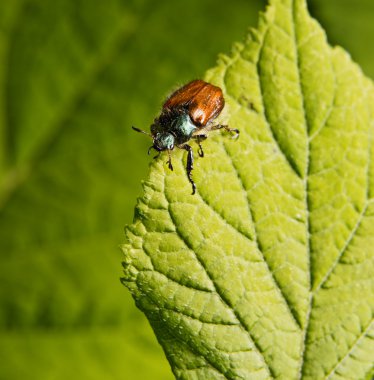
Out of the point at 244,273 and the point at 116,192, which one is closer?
the point at 244,273

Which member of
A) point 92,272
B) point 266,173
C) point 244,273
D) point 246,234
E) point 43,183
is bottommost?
point 244,273

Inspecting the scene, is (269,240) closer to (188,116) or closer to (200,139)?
(200,139)

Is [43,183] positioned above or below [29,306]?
above

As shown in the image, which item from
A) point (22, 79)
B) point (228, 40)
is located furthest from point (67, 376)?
point (228, 40)

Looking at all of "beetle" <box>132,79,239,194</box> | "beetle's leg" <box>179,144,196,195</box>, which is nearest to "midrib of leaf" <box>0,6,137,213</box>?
"beetle" <box>132,79,239,194</box>

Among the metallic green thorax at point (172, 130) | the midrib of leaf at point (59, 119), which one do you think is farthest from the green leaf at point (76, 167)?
the metallic green thorax at point (172, 130)

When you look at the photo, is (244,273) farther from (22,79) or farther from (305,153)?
(22,79)

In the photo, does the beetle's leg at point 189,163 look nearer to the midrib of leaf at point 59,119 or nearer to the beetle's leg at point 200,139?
the beetle's leg at point 200,139
